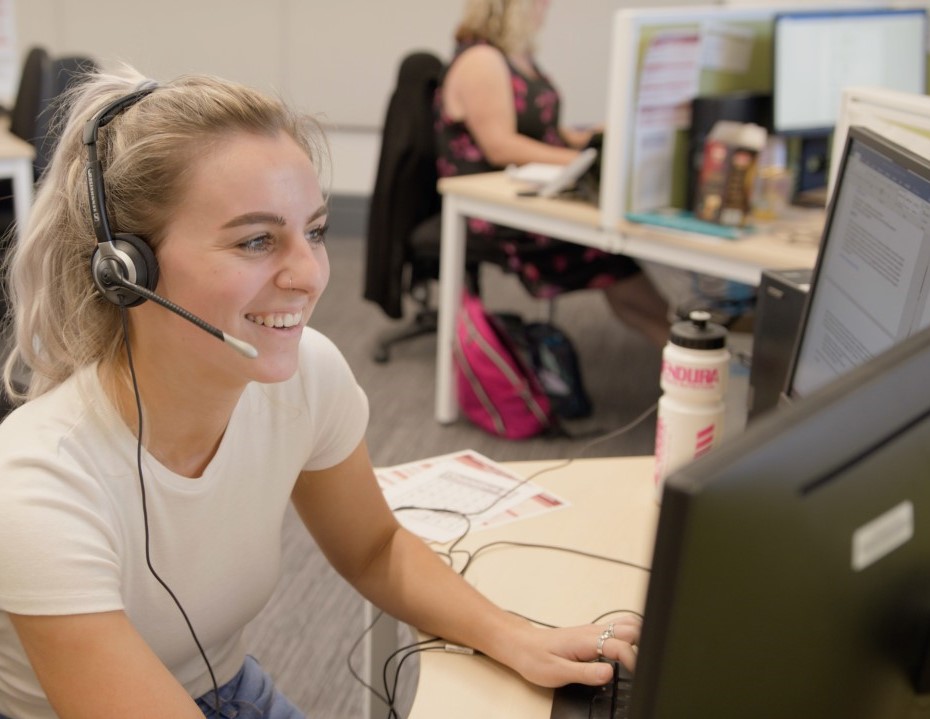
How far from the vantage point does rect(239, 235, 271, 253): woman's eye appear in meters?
1.02

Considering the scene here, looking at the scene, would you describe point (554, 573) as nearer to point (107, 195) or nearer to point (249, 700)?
point (249, 700)

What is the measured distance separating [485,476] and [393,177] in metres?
2.02

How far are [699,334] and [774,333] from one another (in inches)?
11.0

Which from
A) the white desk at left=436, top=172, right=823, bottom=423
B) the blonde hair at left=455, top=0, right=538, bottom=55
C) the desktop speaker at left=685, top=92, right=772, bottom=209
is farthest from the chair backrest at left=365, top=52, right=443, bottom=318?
the desktop speaker at left=685, top=92, right=772, bottom=209

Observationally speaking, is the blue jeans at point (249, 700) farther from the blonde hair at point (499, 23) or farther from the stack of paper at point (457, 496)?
the blonde hair at point (499, 23)

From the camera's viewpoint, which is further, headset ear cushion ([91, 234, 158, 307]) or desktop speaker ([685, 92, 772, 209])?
desktop speaker ([685, 92, 772, 209])

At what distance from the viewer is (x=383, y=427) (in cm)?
316

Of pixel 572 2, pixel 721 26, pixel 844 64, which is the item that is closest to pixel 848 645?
pixel 721 26

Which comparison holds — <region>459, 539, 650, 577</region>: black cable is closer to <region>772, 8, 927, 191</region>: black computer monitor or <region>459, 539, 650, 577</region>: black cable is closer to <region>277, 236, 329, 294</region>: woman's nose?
<region>277, 236, 329, 294</region>: woman's nose

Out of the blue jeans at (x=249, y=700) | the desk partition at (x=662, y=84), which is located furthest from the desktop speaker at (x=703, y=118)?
the blue jeans at (x=249, y=700)

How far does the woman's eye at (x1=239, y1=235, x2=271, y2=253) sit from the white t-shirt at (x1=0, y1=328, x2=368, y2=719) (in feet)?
0.61

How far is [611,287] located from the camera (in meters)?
3.39

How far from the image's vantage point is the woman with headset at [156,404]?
913 mm

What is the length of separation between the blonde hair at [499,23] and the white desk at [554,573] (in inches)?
81.7
